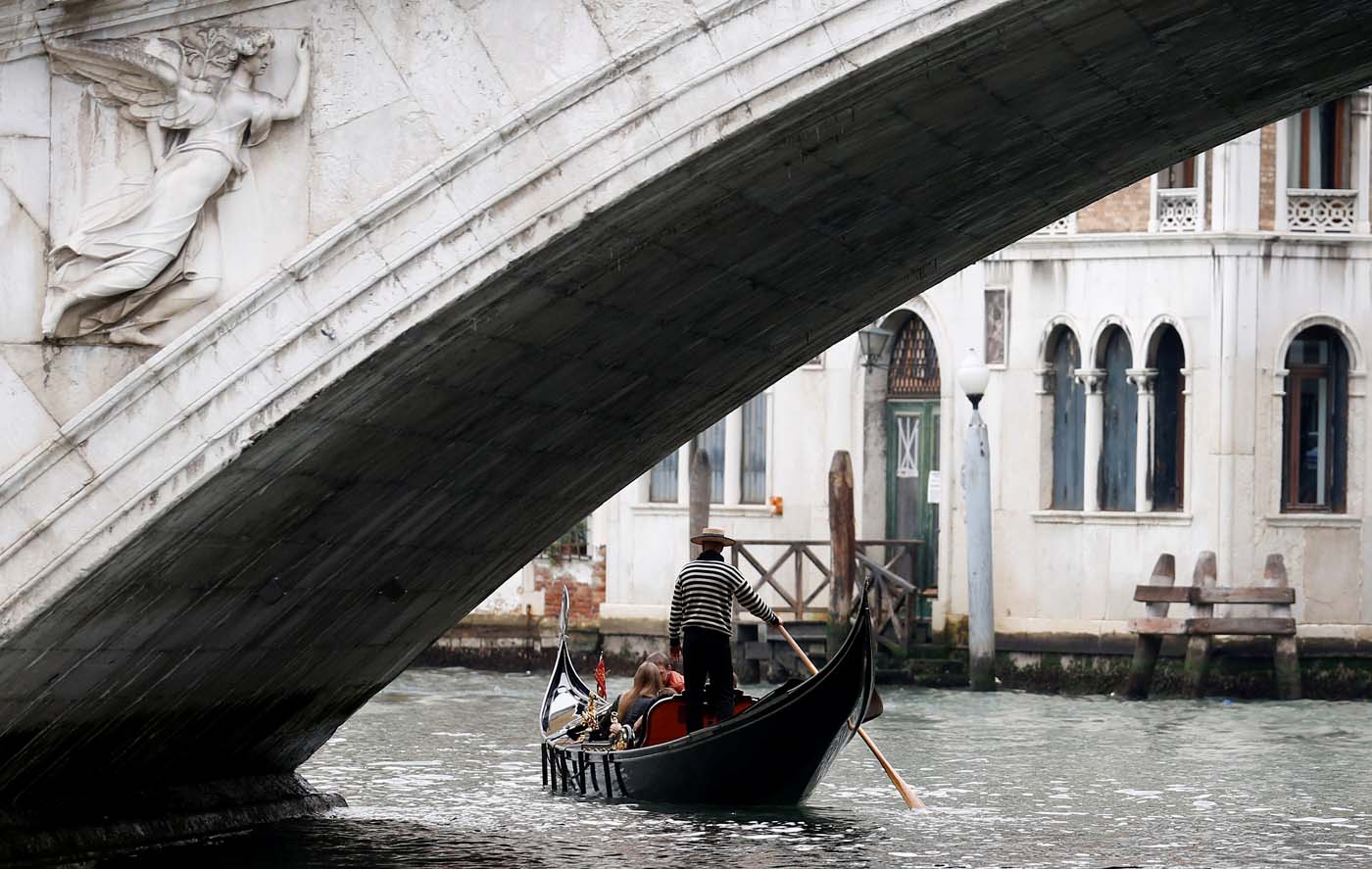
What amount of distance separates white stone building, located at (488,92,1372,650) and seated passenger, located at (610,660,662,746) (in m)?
6.55

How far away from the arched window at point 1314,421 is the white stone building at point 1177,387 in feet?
0.04

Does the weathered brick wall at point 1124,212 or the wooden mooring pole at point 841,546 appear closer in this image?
the wooden mooring pole at point 841,546

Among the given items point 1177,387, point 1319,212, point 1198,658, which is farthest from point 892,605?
point 1319,212

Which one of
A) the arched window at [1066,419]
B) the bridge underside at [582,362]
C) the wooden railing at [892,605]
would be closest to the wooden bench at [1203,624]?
the arched window at [1066,419]

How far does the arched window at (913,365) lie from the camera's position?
18.0 metres

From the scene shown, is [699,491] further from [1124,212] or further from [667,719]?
[667,719]

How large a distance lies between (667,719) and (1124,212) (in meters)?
7.86

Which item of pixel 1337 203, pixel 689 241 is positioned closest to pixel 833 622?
pixel 1337 203

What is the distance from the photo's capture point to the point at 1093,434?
16.8 metres

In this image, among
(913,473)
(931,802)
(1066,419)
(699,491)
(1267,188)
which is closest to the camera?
(931,802)

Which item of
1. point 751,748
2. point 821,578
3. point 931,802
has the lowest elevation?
point 931,802

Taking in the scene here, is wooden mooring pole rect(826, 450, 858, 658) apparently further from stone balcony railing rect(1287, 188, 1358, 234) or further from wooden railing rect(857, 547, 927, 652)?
stone balcony railing rect(1287, 188, 1358, 234)

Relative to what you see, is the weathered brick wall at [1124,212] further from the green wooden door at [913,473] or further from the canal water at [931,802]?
the canal water at [931,802]

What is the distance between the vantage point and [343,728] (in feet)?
42.3
